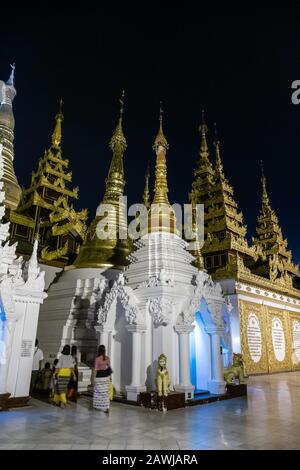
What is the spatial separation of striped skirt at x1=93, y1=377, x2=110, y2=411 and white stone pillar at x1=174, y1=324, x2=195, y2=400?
2061 millimetres

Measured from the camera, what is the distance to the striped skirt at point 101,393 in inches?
276

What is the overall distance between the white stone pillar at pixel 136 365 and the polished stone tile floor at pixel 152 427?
39 cm

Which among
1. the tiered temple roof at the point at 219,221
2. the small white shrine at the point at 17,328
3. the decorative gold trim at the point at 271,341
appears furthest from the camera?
the tiered temple roof at the point at 219,221

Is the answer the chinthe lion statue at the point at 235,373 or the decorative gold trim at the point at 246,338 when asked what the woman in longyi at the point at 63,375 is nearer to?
the chinthe lion statue at the point at 235,373

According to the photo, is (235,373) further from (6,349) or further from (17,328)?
(6,349)

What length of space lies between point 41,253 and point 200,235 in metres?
10.0

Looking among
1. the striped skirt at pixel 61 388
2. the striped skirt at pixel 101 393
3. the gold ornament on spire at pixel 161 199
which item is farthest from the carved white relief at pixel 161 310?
the gold ornament on spire at pixel 161 199

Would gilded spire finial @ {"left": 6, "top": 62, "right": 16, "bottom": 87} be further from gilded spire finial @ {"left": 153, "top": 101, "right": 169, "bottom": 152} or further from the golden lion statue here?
the golden lion statue

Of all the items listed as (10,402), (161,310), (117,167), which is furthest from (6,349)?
(117,167)

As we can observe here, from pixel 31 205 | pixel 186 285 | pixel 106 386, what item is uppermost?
pixel 31 205

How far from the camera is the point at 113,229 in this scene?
15.9 meters

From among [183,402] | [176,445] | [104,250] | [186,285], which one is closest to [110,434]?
[176,445]
